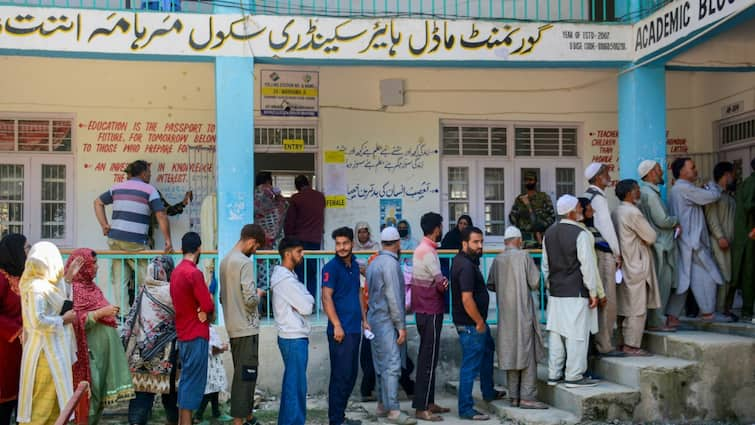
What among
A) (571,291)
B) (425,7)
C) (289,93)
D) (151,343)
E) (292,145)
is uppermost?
(425,7)

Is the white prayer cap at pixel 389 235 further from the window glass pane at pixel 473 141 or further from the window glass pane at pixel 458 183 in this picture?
the window glass pane at pixel 473 141

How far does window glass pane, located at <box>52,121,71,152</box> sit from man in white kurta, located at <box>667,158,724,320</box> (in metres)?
7.03

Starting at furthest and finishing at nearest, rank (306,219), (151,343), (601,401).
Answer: (306,219)
(601,401)
(151,343)

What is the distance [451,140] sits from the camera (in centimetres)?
1121

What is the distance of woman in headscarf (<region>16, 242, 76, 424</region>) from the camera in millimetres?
5711

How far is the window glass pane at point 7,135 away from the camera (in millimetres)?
10312

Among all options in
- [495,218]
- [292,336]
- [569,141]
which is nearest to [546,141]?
[569,141]

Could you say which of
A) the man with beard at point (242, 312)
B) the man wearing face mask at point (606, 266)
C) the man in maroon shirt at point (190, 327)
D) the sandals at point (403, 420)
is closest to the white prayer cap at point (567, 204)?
the man wearing face mask at point (606, 266)

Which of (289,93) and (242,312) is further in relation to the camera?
(289,93)

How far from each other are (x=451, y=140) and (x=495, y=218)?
118cm

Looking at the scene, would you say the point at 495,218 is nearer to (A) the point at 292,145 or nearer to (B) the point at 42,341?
(A) the point at 292,145

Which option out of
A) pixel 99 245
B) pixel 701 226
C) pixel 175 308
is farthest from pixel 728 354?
pixel 99 245

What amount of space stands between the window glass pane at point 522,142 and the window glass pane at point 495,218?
73 cm

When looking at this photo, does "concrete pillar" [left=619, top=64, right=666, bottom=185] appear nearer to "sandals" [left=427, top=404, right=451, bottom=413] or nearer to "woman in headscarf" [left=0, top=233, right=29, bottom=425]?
"sandals" [left=427, top=404, right=451, bottom=413]
